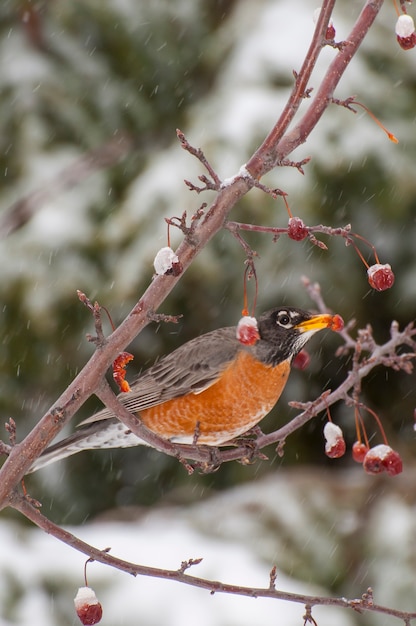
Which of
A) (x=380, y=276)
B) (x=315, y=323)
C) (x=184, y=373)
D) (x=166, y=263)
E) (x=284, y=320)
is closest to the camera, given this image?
(x=166, y=263)

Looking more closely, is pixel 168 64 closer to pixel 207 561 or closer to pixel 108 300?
pixel 108 300

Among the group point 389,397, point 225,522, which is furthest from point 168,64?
point 225,522

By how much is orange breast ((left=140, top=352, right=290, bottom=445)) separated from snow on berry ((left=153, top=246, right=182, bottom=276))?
1.04m

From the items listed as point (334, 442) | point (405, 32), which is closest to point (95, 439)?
point (334, 442)

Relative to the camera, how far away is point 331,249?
291 cm

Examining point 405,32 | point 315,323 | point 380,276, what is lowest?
point 315,323

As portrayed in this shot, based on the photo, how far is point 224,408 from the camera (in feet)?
6.86

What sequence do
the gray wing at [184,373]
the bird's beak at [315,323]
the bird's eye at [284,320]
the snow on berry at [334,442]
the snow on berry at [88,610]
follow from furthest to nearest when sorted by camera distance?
the gray wing at [184,373] → the bird's eye at [284,320] → the bird's beak at [315,323] → the snow on berry at [334,442] → the snow on berry at [88,610]

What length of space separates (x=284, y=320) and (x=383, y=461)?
24.0 inches

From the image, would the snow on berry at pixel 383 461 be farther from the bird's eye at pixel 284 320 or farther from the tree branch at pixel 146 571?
the bird's eye at pixel 284 320

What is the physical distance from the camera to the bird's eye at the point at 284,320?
6.66 feet

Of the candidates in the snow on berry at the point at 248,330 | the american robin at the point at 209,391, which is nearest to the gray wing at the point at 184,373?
the american robin at the point at 209,391

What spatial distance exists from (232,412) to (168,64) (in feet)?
5.81

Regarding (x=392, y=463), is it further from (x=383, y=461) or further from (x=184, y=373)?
(x=184, y=373)
